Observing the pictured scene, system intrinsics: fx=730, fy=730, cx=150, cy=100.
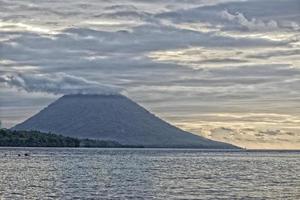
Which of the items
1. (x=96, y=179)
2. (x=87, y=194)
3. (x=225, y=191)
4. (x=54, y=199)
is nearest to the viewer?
(x=54, y=199)

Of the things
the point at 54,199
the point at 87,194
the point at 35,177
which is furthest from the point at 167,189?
the point at 35,177

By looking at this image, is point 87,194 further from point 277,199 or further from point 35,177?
point 35,177

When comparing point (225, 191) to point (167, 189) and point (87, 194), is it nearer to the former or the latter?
point (167, 189)

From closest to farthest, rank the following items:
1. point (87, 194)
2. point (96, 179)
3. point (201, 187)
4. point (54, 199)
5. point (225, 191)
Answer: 1. point (54, 199)
2. point (87, 194)
3. point (225, 191)
4. point (201, 187)
5. point (96, 179)

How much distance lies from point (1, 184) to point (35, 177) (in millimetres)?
11935

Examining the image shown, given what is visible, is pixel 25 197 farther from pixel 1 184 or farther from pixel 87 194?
pixel 1 184

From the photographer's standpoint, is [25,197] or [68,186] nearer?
[25,197]

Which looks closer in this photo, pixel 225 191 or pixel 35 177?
pixel 225 191

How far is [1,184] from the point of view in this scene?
7450 centimetres

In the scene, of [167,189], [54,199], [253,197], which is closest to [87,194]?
[54,199]

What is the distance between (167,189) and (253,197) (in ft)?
33.9

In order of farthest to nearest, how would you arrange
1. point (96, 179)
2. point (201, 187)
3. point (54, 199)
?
point (96, 179) → point (201, 187) → point (54, 199)

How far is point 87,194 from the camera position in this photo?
64312 millimetres

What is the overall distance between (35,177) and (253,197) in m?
32.1
